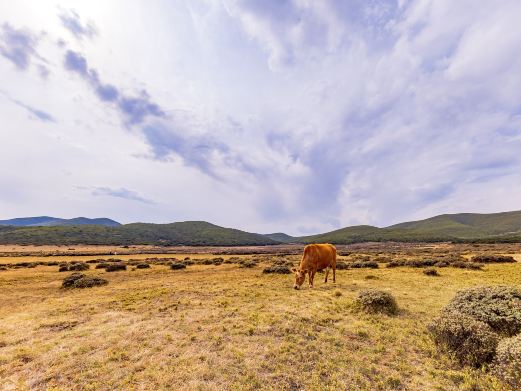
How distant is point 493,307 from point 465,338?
258 cm

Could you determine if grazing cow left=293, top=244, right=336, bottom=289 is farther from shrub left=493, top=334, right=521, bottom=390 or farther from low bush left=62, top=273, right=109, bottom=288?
low bush left=62, top=273, right=109, bottom=288

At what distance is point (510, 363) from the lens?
19.8ft

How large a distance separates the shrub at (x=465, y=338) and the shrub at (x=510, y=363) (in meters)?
0.56

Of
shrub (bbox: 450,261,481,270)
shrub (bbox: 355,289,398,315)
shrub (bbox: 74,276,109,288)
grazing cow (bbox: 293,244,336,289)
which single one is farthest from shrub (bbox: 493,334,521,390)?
shrub (bbox: 450,261,481,270)

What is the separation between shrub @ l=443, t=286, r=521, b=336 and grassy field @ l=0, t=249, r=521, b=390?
1.73 m

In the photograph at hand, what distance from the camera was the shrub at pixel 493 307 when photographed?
8547 mm

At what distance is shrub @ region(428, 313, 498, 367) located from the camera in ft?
24.2

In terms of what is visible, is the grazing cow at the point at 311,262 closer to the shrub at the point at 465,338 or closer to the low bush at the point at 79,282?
the shrub at the point at 465,338

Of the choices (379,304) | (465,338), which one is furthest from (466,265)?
(465,338)

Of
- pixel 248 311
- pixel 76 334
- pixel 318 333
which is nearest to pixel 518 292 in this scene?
pixel 318 333

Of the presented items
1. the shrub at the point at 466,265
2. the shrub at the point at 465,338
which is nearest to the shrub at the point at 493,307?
the shrub at the point at 465,338

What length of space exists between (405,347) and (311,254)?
9373 millimetres

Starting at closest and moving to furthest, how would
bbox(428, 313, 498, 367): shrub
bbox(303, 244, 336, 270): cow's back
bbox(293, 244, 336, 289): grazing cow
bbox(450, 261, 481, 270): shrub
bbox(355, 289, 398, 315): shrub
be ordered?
bbox(428, 313, 498, 367): shrub, bbox(355, 289, 398, 315): shrub, bbox(293, 244, 336, 289): grazing cow, bbox(303, 244, 336, 270): cow's back, bbox(450, 261, 481, 270): shrub

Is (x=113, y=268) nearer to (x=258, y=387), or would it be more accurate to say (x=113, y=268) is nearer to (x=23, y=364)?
(x=23, y=364)
